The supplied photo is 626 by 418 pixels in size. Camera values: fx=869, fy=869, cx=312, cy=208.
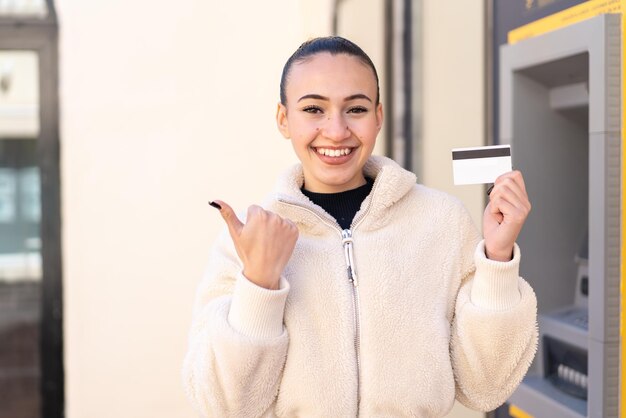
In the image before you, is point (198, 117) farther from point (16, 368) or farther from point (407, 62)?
point (16, 368)

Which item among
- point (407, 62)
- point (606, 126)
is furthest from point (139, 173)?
point (606, 126)

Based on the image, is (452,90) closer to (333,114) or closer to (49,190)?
A: (333,114)

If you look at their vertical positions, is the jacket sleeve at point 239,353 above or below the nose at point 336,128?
below

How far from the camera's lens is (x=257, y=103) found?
4.88 m

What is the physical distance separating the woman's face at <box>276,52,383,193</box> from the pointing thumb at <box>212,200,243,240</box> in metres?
0.22

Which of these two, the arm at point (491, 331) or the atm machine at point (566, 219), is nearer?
the arm at point (491, 331)

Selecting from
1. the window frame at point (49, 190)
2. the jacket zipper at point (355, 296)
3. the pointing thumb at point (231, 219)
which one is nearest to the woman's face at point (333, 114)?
the jacket zipper at point (355, 296)

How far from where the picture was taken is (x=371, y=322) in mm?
1521

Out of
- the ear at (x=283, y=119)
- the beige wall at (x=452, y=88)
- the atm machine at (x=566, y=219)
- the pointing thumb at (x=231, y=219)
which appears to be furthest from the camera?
the beige wall at (x=452, y=88)

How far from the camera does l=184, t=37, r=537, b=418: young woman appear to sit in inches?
58.1

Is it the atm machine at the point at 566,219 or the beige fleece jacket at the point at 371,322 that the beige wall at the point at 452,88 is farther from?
the beige fleece jacket at the point at 371,322

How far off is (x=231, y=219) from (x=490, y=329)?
488mm

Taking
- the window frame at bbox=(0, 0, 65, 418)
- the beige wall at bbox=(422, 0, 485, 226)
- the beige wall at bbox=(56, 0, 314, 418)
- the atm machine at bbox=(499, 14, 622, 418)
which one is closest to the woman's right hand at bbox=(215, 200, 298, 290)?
the atm machine at bbox=(499, 14, 622, 418)

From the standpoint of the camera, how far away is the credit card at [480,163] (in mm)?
1515
